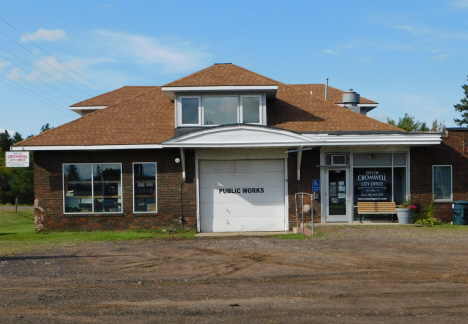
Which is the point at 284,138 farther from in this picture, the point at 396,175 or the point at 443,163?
the point at 443,163

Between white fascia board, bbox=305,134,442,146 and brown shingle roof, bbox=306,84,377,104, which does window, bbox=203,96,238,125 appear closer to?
white fascia board, bbox=305,134,442,146

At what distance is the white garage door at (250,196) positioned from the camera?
2117 centimetres

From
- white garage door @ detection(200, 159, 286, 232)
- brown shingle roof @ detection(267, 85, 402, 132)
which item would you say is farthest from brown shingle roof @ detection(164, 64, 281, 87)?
white garage door @ detection(200, 159, 286, 232)

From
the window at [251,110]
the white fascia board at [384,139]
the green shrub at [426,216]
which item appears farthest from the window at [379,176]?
the window at [251,110]

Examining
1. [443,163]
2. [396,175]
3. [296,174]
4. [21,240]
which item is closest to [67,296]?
[21,240]

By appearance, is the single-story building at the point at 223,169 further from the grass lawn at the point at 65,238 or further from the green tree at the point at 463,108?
the green tree at the point at 463,108

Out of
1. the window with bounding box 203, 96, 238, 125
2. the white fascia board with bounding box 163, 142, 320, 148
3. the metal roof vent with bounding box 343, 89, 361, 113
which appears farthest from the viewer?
the metal roof vent with bounding box 343, 89, 361, 113

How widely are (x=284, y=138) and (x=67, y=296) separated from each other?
12073 millimetres

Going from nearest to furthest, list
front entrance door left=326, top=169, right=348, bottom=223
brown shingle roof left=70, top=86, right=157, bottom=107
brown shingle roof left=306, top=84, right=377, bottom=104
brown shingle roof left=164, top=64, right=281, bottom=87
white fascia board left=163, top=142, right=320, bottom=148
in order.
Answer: white fascia board left=163, top=142, right=320, bottom=148, brown shingle roof left=164, top=64, right=281, bottom=87, front entrance door left=326, top=169, right=348, bottom=223, brown shingle roof left=70, top=86, right=157, bottom=107, brown shingle roof left=306, top=84, right=377, bottom=104

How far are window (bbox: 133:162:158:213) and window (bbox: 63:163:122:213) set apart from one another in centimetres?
62

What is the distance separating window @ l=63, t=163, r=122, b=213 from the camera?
2078 cm

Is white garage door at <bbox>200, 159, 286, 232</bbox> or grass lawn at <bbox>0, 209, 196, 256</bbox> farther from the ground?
white garage door at <bbox>200, 159, 286, 232</bbox>

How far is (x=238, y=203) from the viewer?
835 inches

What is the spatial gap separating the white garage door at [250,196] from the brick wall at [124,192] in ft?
4.06
